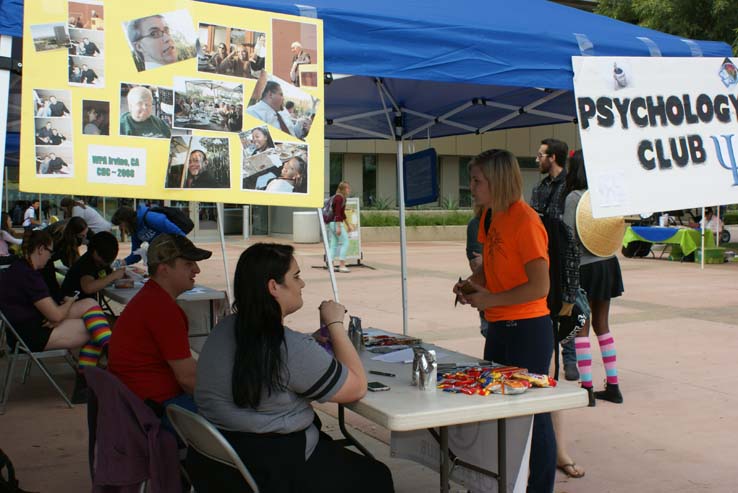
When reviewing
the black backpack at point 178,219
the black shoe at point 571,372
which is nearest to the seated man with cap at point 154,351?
the black shoe at point 571,372

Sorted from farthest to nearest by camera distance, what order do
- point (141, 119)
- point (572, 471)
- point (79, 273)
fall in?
point (79, 273), point (572, 471), point (141, 119)

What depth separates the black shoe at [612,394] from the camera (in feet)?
19.1

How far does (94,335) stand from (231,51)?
10.7 ft

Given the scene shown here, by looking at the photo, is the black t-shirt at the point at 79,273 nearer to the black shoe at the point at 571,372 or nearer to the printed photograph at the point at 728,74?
the black shoe at the point at 571,372

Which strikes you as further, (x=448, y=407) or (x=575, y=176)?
(x=575, y=176)

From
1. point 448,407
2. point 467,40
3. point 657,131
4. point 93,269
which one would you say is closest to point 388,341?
point 448,407

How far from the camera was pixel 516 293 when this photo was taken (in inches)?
136

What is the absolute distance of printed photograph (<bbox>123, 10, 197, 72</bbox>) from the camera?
2.94 metres

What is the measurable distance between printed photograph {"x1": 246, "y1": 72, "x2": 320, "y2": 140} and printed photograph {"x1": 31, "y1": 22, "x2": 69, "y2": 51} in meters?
0.73

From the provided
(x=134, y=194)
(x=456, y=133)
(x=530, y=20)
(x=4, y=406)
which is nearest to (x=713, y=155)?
(x=530, y=20)

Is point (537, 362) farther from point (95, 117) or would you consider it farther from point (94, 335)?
point (94, 335)

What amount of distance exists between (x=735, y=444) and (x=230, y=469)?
139 inches

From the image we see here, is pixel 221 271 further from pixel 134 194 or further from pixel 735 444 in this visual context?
pixel 134 194

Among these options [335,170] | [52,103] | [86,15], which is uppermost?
[335,170]
